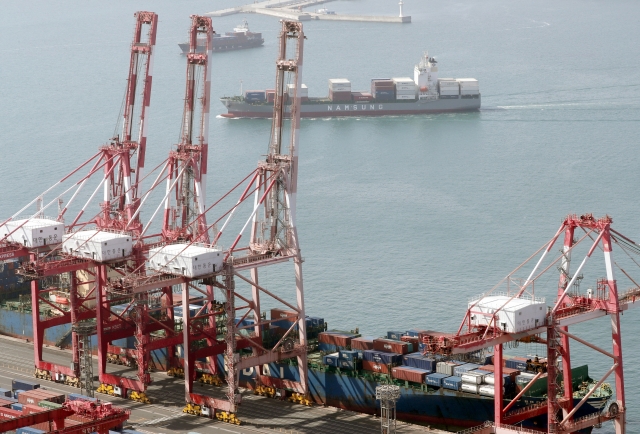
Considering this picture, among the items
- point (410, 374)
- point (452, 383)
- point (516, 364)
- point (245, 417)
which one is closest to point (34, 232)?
point (245, 417)

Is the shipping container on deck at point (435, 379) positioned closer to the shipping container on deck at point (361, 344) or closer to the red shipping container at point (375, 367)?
the red shipping container at point (375, 367)

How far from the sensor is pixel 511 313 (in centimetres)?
6656

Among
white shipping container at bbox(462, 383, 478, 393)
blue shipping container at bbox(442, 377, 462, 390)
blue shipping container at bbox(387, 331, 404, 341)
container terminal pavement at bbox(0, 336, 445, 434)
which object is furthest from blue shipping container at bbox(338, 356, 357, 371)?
white shipping container at bbox(462, 383, 478, 393)

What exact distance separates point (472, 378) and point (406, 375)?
4.83 meters

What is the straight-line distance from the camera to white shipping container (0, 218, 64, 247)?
90.9m

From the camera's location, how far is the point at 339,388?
83.2m

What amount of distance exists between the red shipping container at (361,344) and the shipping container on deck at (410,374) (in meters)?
5.07

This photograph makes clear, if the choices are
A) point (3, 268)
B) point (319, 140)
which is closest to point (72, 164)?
point (319, 140)

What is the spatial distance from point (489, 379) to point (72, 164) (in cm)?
9698

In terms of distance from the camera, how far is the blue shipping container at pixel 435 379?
257 feet

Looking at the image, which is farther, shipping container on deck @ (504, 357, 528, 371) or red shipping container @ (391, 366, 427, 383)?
red shipping container @ (391, 366, 427, 383)

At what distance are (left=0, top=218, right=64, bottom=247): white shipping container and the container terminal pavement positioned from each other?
997 cm

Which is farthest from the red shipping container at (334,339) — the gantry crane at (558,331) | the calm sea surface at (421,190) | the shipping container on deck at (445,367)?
the gantry crane at (558,331)

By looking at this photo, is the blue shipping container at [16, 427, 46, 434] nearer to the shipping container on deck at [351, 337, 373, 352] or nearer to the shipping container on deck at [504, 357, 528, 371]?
the shipping container on deck at [351, 337, 373, 352]
